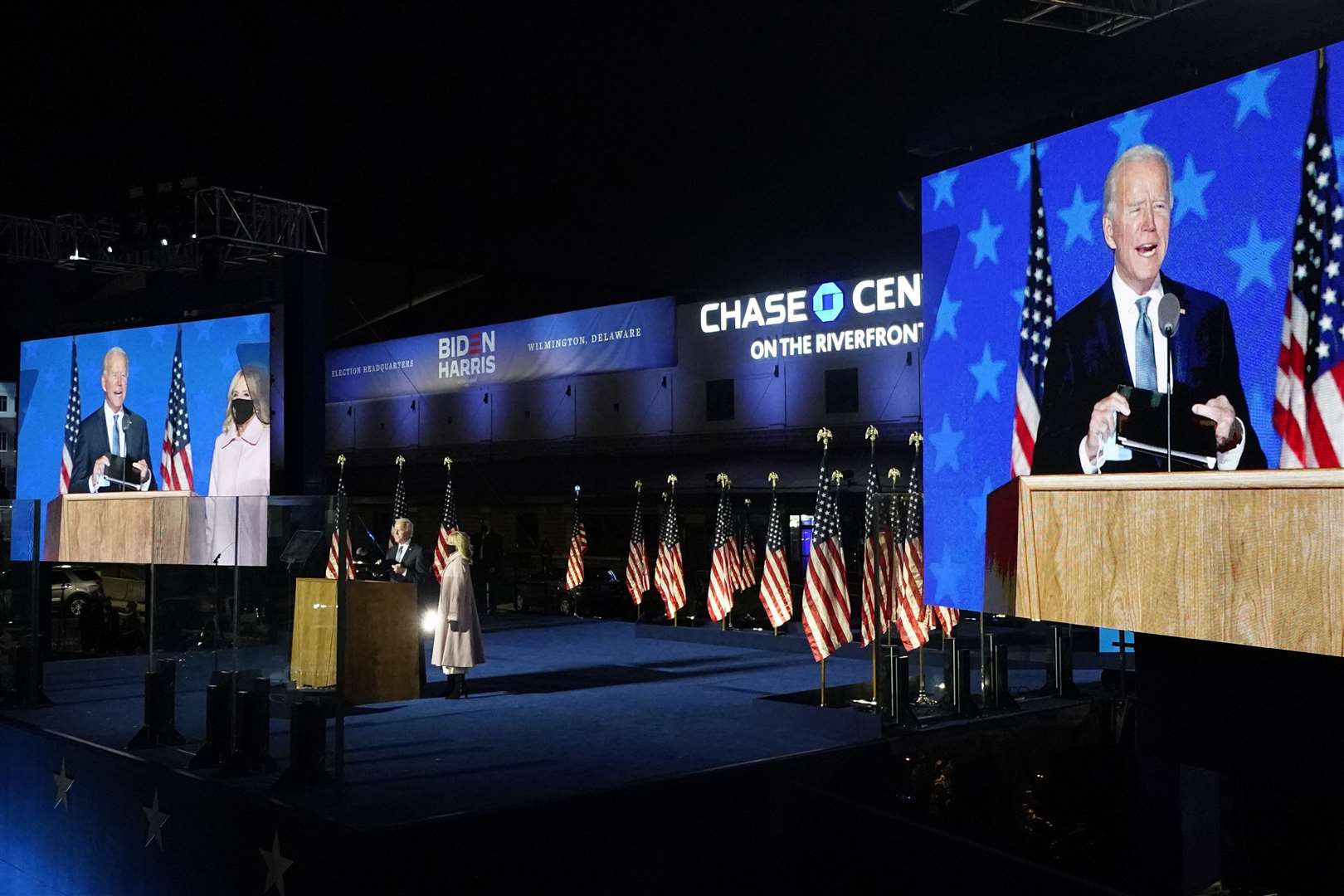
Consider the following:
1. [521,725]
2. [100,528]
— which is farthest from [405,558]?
[100,528]

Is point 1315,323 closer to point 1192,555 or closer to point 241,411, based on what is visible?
point 1192,555

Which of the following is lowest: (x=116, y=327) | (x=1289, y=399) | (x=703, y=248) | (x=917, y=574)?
(x=917, y=574)

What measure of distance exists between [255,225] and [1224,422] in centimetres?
1041

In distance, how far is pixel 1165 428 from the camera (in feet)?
13.8

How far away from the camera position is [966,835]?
6145 millimetres

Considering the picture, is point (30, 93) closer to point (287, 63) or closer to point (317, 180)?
point (287, 63)

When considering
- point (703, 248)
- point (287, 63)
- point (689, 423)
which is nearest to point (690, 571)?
point (689, 423)

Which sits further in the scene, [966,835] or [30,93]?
[30,93]

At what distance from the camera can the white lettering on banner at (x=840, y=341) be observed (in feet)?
57.2

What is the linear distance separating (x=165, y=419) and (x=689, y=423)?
1075 cm

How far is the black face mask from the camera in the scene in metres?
11.9

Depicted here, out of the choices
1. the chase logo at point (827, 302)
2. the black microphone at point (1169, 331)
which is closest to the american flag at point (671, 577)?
the chase logo at point (827, 302)

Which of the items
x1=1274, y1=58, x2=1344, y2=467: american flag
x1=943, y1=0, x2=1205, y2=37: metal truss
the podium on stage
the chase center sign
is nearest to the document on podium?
x1=1274, y1=58, x2=1344, y2=467: american flag

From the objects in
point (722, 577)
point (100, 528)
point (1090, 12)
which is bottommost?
point (722, 577)
